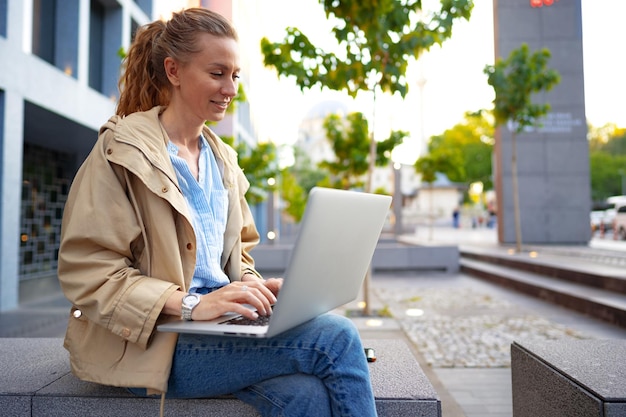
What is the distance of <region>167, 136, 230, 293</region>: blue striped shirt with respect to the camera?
1787 millimetres

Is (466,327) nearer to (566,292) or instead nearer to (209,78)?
(566,292)

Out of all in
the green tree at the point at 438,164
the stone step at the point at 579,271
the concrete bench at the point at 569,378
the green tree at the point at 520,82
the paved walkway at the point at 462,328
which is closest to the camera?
the concrete bench at the point at 569,378

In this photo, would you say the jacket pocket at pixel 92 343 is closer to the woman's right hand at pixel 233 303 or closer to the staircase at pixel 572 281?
the woman's right hand at pixel 233 303

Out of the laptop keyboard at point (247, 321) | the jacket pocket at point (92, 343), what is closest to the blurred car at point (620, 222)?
the laptop keyboard at point (247, 321)

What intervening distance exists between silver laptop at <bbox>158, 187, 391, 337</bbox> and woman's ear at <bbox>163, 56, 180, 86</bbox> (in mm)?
809

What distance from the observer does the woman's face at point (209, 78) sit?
1.77 meters

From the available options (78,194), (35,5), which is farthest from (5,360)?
(35,5)

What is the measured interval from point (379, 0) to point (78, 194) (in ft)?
15.5

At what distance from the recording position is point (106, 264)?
4.91 ft

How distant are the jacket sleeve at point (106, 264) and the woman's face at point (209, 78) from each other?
0.40 m

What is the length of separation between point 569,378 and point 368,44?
5.00m

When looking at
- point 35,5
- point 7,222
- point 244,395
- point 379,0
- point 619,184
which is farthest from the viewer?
point 619,184

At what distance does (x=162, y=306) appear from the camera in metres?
1.47

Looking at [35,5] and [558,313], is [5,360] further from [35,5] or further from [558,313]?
[35,5]
